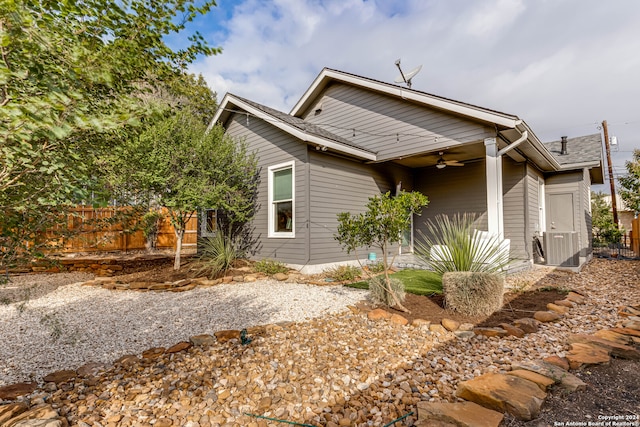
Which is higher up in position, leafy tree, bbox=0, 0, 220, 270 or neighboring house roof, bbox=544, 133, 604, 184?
neighboring house roof, bbox=544, 133, 604, 184

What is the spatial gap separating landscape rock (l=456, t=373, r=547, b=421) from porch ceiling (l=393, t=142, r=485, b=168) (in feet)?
19.4

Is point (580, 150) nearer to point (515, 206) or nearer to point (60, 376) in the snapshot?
point (515, 206)

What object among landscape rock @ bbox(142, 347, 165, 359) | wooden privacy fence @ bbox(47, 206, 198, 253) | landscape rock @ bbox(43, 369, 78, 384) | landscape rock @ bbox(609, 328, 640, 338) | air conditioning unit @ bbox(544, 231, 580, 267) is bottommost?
landscape rock @ bbox(43, 369, 78, 384)

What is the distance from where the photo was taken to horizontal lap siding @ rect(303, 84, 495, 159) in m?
6.72

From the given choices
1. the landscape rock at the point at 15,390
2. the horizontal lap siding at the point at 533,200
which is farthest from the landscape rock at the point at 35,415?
the horizontal lap siding at the point at 533,200

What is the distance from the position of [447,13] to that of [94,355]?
1030 centimetres

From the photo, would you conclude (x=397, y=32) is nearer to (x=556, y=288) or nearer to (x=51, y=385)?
(x=556, y=288)

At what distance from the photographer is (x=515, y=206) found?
329 inches

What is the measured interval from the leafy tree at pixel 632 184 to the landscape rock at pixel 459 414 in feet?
43.0

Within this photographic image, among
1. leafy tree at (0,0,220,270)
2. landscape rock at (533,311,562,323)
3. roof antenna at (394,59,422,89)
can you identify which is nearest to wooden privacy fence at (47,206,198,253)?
leafy tree at (0,0,220,270)

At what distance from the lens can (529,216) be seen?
26.6 ft

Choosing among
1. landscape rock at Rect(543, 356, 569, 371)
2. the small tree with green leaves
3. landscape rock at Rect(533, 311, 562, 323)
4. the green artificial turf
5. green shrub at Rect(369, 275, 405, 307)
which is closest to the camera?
landscape rock at Rect(543, 356, 569, 371)

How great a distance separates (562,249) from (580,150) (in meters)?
4.39

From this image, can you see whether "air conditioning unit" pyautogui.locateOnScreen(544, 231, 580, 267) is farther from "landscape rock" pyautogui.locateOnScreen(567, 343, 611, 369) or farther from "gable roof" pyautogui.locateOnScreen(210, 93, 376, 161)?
"landscape rock" pyautogui.locateOnScreen(567, 343, 611, 369)
